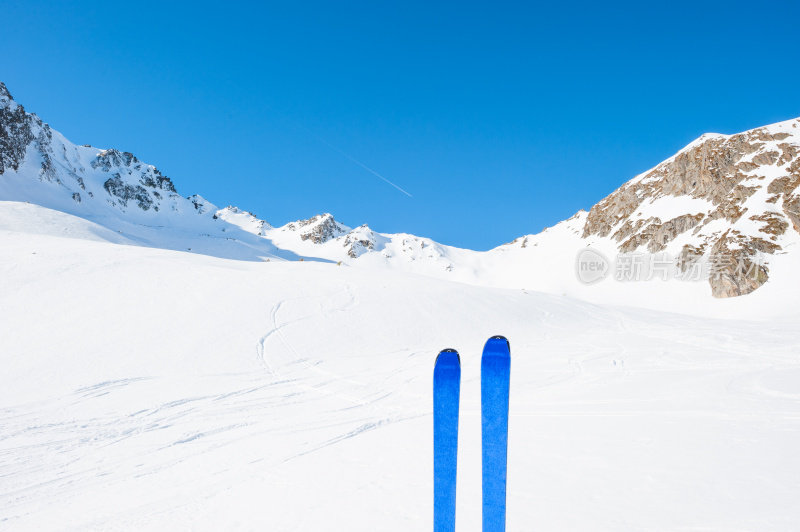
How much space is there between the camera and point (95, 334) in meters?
11.9

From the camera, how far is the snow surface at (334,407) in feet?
15.1

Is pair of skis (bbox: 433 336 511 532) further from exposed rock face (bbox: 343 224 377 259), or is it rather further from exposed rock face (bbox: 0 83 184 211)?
exposed rock face (bbox: 343 224 377 259)

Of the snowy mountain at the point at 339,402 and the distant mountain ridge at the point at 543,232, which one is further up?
the distant mountain ridge at the point at 543,232

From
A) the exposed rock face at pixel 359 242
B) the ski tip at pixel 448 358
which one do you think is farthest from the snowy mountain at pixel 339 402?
the exposed rock face at pixel 359 242

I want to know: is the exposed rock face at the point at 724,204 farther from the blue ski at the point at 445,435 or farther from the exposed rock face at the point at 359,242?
the exposed rock face at the point at 359,242

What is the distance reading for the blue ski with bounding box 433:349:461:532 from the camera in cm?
389

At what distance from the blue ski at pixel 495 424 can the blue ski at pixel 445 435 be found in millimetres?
281

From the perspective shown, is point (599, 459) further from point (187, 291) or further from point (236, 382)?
point (187, 291)

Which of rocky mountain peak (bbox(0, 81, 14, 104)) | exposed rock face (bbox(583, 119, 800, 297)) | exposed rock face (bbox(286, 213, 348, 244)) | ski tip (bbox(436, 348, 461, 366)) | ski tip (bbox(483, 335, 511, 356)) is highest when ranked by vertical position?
rocky mountain peak (bbox(0, 81, 14, 104))

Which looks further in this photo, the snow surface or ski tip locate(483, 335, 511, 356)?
the snow surface

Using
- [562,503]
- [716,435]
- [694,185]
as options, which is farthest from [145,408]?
[694,185]

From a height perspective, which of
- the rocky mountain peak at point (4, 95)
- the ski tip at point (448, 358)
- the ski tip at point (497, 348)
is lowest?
the ski tip at point (448, 358)

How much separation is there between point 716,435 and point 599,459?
2.28 metres

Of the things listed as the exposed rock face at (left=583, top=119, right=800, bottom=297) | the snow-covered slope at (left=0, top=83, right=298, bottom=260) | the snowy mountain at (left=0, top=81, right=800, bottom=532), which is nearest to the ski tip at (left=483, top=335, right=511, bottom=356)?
the snowy mountain at (left=0, top=81, right=800, bottom=532)
